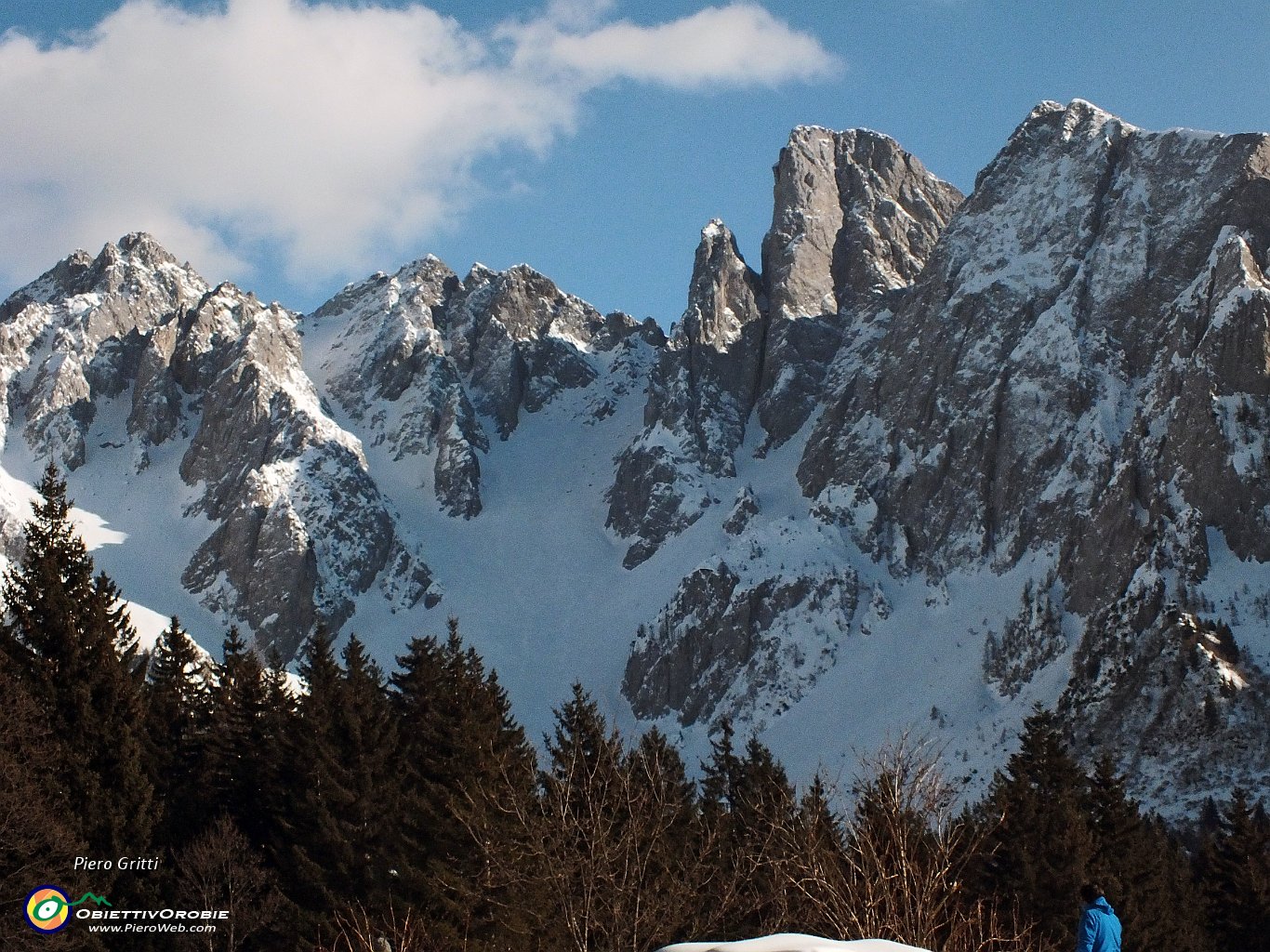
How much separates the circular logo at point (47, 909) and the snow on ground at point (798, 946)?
17531 mm

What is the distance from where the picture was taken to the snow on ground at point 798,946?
12.8 meters

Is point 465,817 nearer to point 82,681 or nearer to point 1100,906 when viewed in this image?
point 82,681

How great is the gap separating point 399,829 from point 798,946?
21.4 m

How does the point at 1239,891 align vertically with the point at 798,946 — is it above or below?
above

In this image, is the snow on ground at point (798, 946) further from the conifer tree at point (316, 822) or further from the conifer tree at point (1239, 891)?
the conifer tree at point (1239, 891)

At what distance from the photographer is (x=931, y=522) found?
14625cm

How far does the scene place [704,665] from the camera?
145375 millimetres

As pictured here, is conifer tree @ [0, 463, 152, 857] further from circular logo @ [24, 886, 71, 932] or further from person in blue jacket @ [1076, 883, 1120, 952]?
person in blue jacket @ [1076, 883, 1120, 952]

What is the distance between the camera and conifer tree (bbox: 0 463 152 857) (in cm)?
2861

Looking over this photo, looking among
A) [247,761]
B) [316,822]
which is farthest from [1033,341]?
[316,822]

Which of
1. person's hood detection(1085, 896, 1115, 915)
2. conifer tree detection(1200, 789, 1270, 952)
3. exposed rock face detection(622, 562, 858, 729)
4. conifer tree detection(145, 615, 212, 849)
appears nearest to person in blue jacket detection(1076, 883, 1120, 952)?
person's hood detection(1085, 896, 1115, 915)

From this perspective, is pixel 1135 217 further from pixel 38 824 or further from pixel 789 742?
pixel 38 824

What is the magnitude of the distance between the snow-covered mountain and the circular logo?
7235 centimetres

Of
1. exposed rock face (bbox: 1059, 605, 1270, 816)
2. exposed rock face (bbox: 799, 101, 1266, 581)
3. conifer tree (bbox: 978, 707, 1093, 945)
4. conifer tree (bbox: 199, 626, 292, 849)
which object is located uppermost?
exposed rock face (bbox: 799, 101, 1266, 581)
